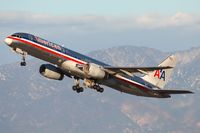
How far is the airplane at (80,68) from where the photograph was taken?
88.9 metres

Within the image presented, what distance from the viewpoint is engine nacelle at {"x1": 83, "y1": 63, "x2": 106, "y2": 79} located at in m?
89.9

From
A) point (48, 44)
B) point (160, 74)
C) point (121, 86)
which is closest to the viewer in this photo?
point (48, 44)

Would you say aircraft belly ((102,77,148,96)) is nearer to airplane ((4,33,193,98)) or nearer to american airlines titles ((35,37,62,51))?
airplane ((4,33,193,98))

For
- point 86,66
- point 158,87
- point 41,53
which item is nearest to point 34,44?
point 41,53

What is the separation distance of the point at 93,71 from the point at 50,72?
28.8 feet

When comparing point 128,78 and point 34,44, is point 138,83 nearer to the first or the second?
point 128,78

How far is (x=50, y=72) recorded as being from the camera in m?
96.0

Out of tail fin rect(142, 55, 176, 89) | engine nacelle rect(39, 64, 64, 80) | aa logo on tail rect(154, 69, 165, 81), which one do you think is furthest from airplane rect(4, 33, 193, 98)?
aa logo on tail rect(154, 69, 165, 81)

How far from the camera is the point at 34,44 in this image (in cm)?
8888

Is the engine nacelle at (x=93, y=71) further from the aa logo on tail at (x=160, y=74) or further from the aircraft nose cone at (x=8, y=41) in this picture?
the aa logo on tail at (x=160, y=74)

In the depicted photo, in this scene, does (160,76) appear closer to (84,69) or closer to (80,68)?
(84,69)

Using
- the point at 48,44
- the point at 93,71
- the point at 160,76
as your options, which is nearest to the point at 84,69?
the point at 93,71

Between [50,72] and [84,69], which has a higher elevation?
[84,69]

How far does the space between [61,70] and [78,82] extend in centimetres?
332
